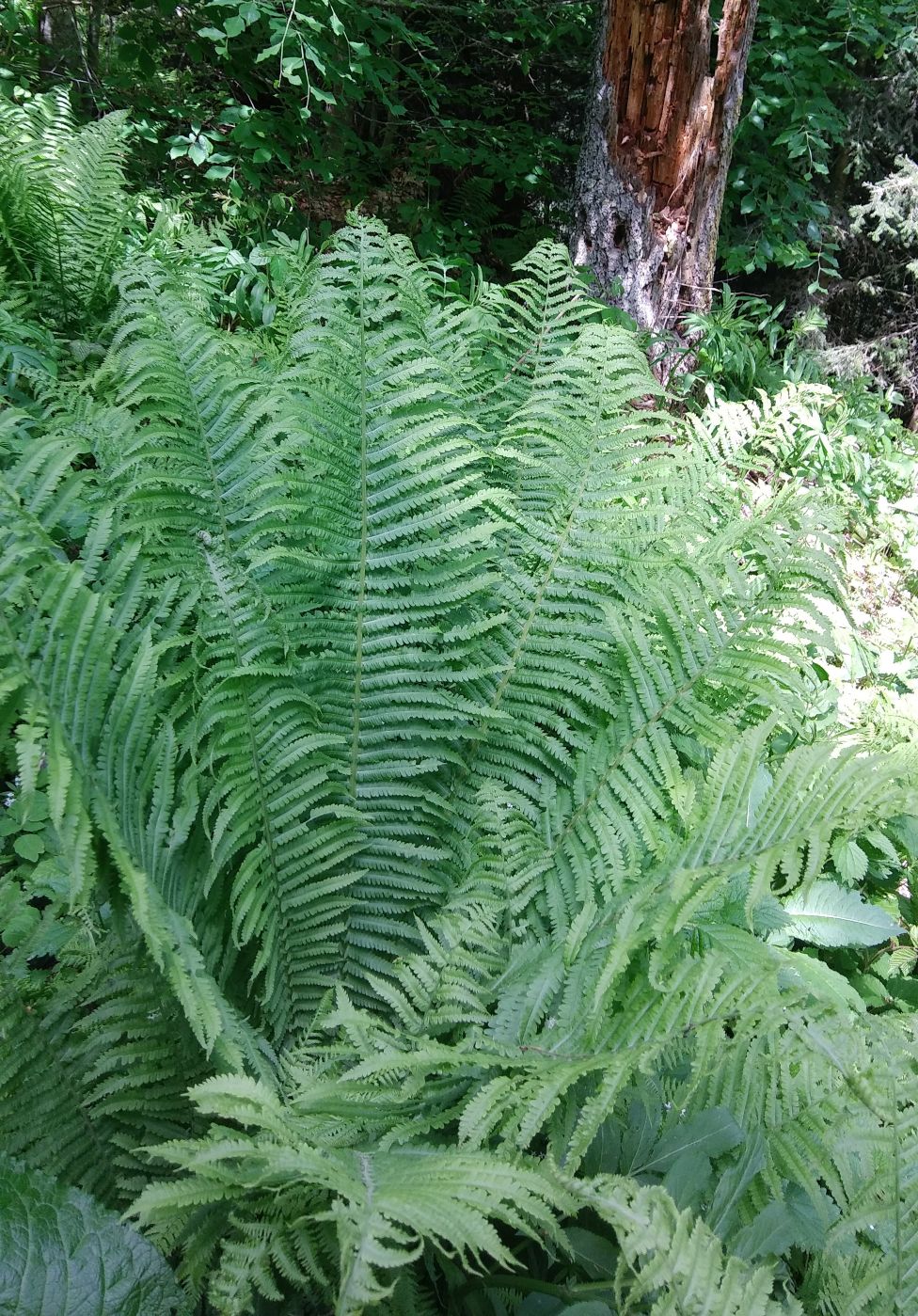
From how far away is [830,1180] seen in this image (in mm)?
981

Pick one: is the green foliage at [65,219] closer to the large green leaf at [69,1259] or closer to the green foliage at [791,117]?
the large green leaf at [69,1259]

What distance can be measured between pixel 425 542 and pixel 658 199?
2.47m

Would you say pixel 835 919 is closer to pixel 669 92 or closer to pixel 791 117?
pixel 669 92

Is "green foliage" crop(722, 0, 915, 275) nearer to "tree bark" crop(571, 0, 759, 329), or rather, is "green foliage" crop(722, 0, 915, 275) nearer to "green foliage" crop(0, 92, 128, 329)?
"tree bark" crop(571, 0, 759, 329)

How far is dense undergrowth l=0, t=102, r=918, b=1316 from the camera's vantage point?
2.84ft

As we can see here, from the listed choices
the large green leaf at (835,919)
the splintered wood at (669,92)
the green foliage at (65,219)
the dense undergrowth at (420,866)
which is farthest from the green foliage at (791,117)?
the large green leaf at (835,919)

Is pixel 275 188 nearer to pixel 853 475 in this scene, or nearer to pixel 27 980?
pixel 853 475

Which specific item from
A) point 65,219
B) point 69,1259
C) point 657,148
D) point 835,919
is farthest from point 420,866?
point 657,148

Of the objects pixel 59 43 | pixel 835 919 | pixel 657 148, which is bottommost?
pixel 835 919

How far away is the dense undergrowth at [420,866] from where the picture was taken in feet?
2.84

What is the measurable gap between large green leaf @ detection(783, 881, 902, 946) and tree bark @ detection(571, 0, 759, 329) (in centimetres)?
241

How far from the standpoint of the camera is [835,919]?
1665 mm

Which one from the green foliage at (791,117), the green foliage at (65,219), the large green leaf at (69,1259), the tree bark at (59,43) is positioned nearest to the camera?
the large green leaf at (69,1259)

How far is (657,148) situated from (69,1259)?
352 cm
